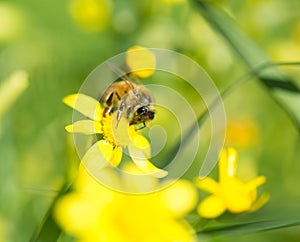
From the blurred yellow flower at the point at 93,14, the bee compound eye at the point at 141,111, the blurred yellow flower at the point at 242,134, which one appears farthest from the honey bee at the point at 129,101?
the blurred yellow flower at the point at 93,14

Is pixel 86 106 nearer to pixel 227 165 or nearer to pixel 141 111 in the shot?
pixel 141 111

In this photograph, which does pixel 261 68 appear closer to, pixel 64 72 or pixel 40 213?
pixel 40 213

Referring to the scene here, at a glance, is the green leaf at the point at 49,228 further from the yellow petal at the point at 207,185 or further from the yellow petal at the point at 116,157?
the yellow petal at the point at 207,185

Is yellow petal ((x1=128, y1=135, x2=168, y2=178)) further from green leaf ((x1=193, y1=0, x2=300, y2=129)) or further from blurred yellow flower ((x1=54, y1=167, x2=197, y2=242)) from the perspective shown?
green leaf ((x1=193, y1=0, x2=300, y2=129))

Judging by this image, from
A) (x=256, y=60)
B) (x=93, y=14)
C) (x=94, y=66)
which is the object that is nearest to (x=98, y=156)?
(x=256, y=60)

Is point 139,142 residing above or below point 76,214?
above

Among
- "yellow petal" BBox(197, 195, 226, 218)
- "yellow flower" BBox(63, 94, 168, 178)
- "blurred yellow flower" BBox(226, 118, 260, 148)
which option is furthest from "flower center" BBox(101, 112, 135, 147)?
"blurred yellow flower" BBox(226, 118, 260, 148)
